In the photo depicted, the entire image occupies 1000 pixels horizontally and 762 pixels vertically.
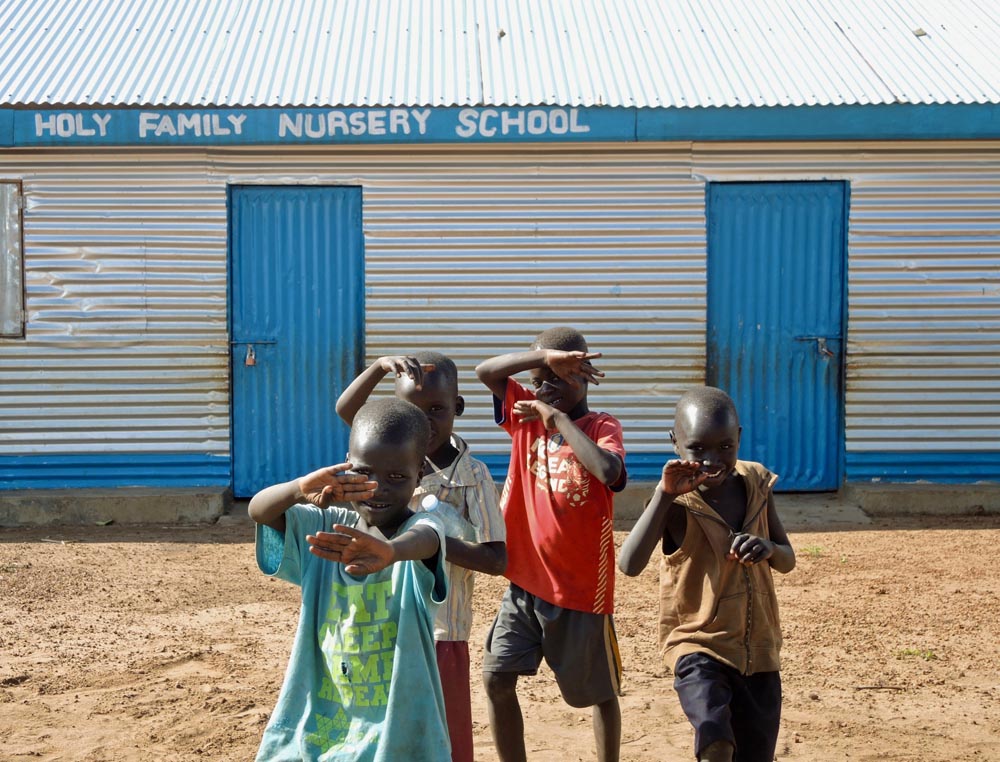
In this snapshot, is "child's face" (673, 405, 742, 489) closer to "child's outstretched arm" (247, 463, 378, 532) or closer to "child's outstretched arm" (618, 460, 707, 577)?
"child's outstretched arm" (618, 460, 707, 577)

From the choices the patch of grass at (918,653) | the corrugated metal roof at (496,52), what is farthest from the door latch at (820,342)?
the patch of grass at (918,653)

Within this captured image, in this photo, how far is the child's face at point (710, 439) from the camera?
316 centimetres

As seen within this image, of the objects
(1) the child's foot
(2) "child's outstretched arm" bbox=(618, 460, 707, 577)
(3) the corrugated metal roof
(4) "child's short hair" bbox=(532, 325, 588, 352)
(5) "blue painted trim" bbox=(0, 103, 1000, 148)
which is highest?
(3) the corrugated metal roof

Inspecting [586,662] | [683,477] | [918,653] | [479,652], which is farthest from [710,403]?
[918,653]

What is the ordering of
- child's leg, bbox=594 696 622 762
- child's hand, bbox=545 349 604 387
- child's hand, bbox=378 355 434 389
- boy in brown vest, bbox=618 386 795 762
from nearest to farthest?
boy in brown vest, bbox=618 386 795 762, child's hand, bbox=378 355 434 389, child's hand, bbox=545 349 604 387, child's leg, bbox=594 696 622 762

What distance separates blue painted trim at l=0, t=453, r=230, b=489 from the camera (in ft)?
27.6

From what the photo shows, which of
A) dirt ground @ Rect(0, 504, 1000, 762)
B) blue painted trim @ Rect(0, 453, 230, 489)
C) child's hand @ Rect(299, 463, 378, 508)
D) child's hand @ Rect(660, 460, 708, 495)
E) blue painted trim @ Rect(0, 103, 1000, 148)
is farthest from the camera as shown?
blue painted trim @ Rect(0, 453, 230, 489)

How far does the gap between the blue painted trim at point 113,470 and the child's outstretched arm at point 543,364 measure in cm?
505

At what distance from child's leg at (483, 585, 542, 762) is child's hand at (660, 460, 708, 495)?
76 cm

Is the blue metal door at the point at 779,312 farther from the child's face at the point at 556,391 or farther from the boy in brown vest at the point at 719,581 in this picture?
the boy in brown vest at the point at 719,581

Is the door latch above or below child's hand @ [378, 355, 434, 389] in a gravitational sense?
below

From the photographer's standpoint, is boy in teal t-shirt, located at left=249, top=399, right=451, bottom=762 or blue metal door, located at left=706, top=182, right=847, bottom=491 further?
blue metal door, located at left=706, top=182, right=847, bottom=491

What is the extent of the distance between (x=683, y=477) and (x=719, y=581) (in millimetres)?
370

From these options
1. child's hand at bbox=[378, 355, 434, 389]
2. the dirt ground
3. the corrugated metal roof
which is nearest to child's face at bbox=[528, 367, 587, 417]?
child's hand at bbox=[378, 355, 434, 389]
